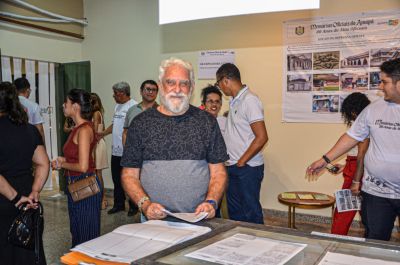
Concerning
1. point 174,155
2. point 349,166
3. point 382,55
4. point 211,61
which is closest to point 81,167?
point 174,155

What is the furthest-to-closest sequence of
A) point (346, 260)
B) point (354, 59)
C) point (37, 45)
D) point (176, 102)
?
point (37, 45)
point (354, 59)
point (176, 102)
point (346, 260)

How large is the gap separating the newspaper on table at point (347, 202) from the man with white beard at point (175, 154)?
129 centimetres

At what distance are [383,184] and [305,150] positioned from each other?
2213mm

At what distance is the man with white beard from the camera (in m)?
1.66

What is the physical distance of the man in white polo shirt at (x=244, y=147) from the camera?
9.55ft

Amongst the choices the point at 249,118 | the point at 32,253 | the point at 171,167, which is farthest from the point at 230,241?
the point at 249,118

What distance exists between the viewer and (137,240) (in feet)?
3.76

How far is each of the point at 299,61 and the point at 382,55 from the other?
832mm

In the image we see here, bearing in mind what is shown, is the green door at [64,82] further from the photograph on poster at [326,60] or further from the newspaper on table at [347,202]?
the newspaper on table at [347,202]

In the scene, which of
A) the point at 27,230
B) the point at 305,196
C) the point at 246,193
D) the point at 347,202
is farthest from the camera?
the point at 305,196

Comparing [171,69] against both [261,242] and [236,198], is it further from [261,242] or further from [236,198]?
[236,198]

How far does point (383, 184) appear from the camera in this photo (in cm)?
216

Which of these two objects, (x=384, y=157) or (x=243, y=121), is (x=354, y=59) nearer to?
(x=243, y=121)

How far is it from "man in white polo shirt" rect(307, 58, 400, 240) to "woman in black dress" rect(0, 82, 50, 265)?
1897 mm
